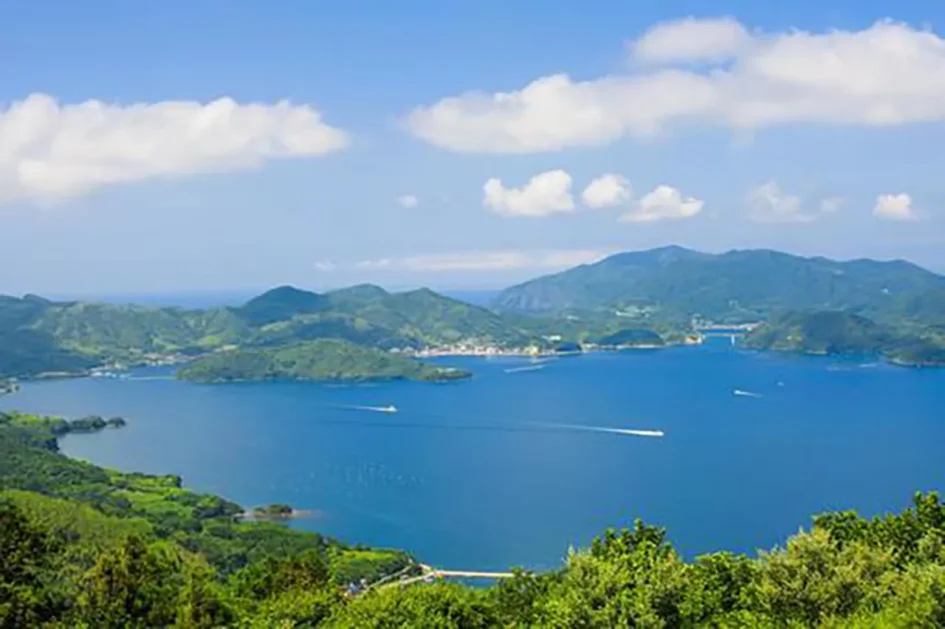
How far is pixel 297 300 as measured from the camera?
170750 mm

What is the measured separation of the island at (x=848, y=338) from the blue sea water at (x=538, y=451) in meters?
11.2

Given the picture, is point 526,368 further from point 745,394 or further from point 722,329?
point 722,329

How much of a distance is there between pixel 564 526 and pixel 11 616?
108ft

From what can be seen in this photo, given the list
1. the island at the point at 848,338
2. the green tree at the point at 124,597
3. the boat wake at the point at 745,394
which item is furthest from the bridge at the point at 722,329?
the green tree at the point at 124,597

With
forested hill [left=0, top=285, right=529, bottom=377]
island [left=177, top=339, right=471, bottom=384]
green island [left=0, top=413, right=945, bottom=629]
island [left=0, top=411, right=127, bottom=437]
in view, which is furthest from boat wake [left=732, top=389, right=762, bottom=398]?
green island [left=0, top=413, right=945, bottom=629]

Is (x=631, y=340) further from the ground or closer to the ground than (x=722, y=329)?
closer to the ground

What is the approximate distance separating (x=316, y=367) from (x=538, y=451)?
5851cm

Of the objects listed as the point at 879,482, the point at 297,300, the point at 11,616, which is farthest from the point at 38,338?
the point at 11,616

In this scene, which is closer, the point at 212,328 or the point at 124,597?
the point at 124,597

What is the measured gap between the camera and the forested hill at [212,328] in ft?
434

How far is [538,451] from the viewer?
64.8 m

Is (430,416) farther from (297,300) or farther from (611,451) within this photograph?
(297,300)

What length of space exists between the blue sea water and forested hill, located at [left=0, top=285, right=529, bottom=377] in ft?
76.7

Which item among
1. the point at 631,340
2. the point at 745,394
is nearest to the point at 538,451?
the point at 745,394
